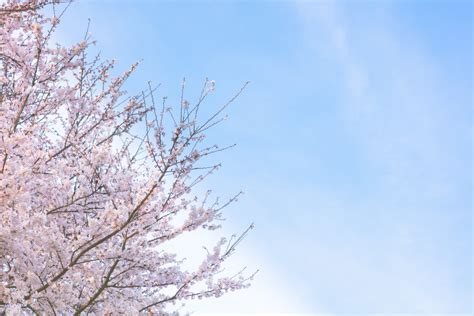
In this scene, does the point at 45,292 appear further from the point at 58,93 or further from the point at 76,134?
the point at 58,93

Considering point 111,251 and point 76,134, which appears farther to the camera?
point 76,134

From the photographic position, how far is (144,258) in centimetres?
647

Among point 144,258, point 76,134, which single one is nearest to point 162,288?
point 144,258

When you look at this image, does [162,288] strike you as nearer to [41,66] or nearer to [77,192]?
[77,192]

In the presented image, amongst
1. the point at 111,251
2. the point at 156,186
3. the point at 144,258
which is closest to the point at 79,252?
the point at 111,251

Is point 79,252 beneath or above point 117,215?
beneath

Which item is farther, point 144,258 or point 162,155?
point 144,258

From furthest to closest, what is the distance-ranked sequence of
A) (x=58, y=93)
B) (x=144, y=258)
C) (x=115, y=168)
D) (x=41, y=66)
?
(x=58, y=93), (x=41, y=66), (x=115, y=168), (x=144, y=258)

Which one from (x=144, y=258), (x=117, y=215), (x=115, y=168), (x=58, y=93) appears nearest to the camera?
(x=117, y=215)

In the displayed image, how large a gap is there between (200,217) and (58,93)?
3570 millimetres

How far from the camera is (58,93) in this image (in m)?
8.45

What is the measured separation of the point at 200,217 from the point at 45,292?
1990 millimetres

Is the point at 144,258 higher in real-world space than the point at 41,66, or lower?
lower

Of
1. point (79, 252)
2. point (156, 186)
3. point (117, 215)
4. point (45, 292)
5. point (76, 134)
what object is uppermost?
point (76, 134)
